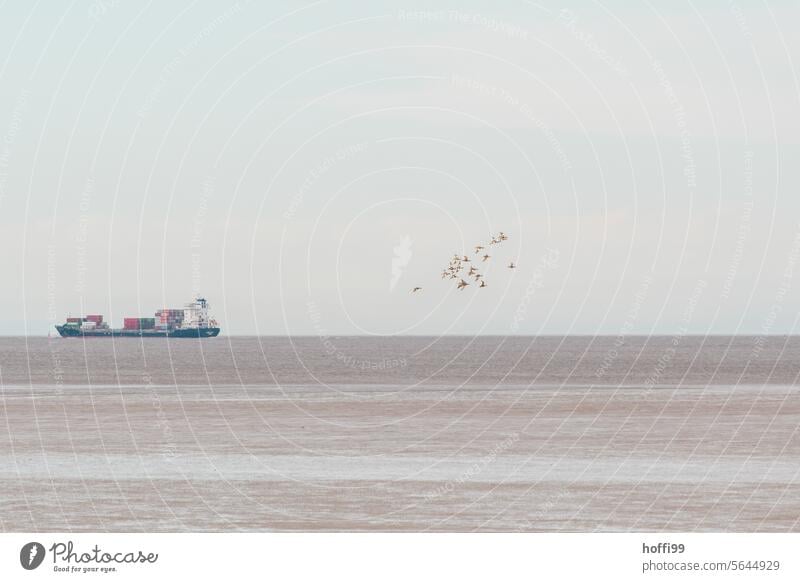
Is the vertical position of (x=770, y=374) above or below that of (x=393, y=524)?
above

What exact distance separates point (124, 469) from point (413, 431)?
17.9 meters

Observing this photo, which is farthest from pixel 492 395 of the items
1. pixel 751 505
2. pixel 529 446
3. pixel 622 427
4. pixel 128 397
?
pixel 751 505

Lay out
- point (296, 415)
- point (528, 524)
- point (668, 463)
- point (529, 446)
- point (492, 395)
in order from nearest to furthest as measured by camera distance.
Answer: point (528, 524) < point (668, 463) < point (529, 446) < point (296, 415) < point (492, 395)

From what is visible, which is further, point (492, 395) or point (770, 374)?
point (770, 374)

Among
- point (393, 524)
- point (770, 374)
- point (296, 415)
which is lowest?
point (393, 524)

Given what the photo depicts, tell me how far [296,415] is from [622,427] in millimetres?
16920

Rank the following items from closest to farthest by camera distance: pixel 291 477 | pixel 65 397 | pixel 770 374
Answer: pixel 291 477 → pixel 65 397 → pixel 770 374

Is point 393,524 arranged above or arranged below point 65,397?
below

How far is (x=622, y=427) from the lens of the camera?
198ft

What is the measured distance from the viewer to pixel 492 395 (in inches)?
3588

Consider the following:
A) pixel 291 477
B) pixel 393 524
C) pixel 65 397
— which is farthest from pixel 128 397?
pixel 393 524

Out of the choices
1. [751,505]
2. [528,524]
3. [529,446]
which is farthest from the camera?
[529,446]

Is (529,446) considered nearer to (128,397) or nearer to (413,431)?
(413,431)

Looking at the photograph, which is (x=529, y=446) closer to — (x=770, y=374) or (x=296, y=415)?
(x=296, y=415)
